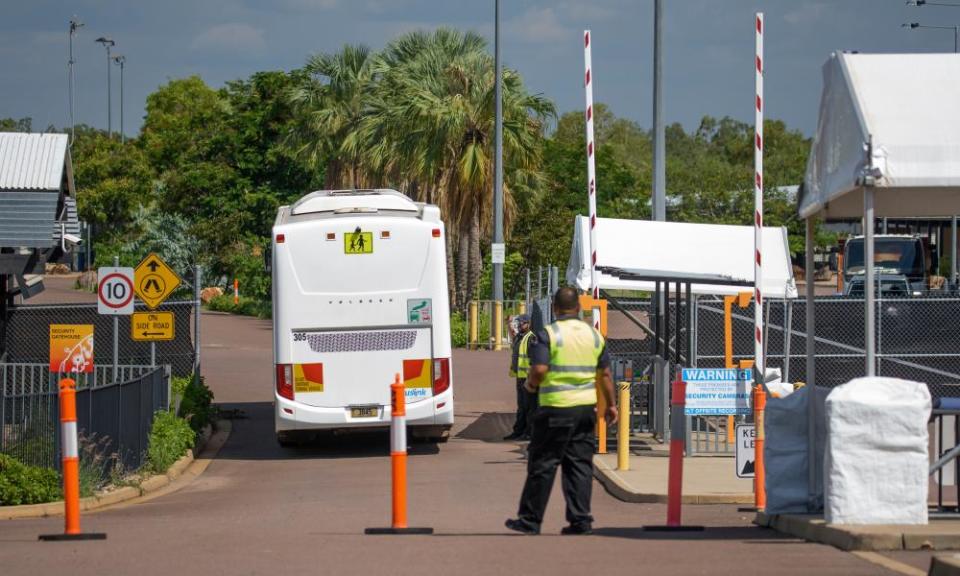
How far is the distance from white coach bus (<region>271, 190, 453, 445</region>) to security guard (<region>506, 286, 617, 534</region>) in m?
7.77

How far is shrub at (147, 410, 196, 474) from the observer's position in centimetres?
1642

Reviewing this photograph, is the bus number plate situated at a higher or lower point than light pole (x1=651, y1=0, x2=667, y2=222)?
lower

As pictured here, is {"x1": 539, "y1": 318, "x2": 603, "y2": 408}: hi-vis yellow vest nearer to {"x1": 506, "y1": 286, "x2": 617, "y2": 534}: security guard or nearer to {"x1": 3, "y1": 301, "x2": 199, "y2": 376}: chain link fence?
{"x1": 506, "y1": 286, "x2": 617, "y2": 534}: security guard

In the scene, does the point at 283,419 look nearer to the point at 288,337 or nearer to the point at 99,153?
the point at 288,337

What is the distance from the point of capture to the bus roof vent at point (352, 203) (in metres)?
18.5

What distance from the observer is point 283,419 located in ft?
58.4

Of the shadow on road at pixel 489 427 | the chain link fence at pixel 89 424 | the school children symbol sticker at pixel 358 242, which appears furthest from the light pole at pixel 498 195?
the chain link fence at pixel 89 424

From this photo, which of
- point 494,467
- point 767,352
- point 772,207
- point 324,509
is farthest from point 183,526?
point 772,207

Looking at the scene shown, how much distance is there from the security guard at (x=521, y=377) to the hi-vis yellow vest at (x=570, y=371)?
8.26m

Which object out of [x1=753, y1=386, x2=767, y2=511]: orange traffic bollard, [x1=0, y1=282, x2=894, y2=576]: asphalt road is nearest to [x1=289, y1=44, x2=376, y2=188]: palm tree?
[x1=0, y1=282, x2=894, y2=576]: asphalt road

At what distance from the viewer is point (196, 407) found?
20812mm

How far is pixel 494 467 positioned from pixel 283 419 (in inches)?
117

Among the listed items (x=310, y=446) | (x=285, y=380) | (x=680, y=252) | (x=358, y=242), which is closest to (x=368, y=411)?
(x=285, y=380)

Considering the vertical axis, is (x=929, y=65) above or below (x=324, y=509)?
above
